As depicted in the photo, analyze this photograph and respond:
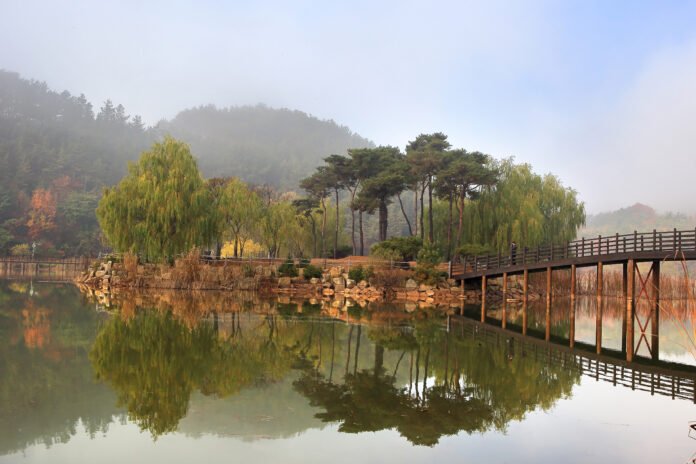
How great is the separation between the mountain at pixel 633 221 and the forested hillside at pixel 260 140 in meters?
51.7

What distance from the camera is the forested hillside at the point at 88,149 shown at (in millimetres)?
68062

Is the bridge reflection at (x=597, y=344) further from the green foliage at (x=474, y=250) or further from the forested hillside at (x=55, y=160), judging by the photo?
the forested hillside at (x=55, y=160)

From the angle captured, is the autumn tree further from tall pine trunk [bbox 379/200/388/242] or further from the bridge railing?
the bridge railing

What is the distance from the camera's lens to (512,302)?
3114 cm

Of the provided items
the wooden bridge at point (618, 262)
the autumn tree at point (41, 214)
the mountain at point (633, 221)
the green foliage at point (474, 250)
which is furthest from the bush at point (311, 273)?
the mountain at point (633, 221)

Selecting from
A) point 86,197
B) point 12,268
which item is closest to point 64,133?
point 86,197

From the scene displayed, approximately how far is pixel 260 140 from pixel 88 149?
59.5 meters

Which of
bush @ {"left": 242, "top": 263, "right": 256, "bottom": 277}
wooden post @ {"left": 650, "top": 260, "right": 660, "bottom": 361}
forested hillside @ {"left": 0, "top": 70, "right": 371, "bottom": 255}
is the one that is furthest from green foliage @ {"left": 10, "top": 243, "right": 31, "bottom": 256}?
wooden post @ {"left": 650, "top": 260, "right": 660, "bottom": 361}

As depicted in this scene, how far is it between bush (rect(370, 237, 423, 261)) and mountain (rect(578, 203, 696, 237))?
75.3m

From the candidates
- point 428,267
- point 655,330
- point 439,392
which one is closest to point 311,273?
point 428,267

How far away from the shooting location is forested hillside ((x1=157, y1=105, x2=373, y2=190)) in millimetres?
103438

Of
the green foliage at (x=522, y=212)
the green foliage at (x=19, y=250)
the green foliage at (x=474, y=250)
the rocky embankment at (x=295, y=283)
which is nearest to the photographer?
the rocky embankment at (x=295, y=283)

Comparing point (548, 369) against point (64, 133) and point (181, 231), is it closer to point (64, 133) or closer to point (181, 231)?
point (181, 231)

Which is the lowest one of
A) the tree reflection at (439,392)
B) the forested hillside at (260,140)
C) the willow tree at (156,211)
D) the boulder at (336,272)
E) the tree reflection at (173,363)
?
the tree reflection at (439,392)
